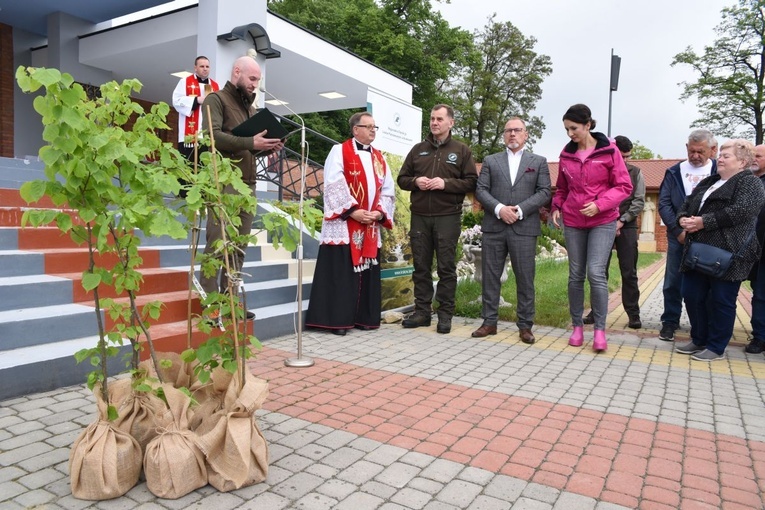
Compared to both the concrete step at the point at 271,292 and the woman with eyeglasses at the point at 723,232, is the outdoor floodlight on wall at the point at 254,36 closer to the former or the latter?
the concrete step at the point at 271,292

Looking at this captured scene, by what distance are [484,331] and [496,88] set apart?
37.1 m

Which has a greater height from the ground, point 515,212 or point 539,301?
point 515,212

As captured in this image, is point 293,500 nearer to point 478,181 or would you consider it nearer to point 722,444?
point 722,444

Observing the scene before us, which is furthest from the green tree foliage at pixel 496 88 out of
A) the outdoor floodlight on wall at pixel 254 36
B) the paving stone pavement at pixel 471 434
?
the paving stone pavement at pixel 471 434

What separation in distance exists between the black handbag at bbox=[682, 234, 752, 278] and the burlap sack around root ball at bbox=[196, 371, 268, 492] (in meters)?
3.84

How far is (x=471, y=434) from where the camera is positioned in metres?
→ 3.01

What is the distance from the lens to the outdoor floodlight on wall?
857 centimetres

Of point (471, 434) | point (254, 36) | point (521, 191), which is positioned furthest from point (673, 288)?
point (254, 36)

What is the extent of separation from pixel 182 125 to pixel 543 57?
129 ft

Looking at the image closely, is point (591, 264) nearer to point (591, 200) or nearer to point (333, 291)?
point (591, 200)

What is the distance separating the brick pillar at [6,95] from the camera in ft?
35.6

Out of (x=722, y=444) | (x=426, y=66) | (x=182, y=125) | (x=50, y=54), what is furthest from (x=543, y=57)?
(x=722, y=444)

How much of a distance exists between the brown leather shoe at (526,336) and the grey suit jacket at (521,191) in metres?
0.93

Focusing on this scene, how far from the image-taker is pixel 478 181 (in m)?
5.53
